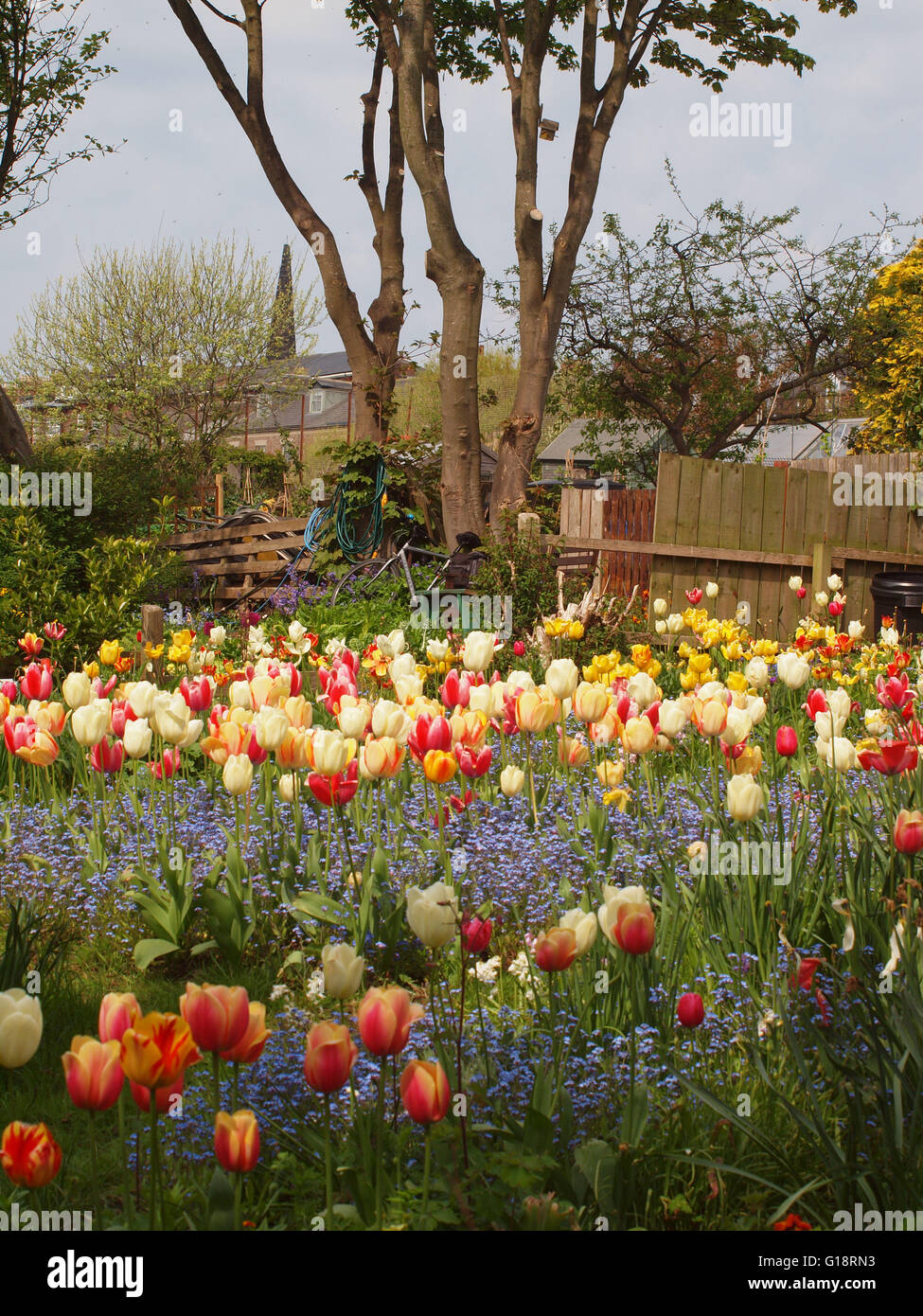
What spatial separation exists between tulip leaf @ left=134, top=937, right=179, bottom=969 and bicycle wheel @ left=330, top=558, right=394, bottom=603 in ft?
26.1

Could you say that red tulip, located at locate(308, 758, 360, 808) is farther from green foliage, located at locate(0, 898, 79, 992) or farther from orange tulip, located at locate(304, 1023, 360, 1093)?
orange tulip, located at locate(304, 1023, 360, 1093)

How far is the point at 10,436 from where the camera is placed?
38.5ft

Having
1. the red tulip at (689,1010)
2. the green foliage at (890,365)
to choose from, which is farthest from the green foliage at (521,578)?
the green foliage at (890,365)

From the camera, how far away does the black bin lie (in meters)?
8.75

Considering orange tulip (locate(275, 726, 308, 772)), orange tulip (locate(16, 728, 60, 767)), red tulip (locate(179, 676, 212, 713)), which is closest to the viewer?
orange tulip (locate(275, 726, 308, 772))

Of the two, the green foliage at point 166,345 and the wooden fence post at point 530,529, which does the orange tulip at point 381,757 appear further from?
the green foliage at point 166,345

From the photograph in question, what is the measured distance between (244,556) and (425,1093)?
13612mm

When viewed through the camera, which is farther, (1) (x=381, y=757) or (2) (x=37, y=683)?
(2) (x=37, y=683)

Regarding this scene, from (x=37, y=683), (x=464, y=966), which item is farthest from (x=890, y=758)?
(x=37, y=683)

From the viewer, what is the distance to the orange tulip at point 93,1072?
52.5 inches

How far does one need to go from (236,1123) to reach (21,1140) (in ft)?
0.82

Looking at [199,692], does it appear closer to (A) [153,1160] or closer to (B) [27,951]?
(B) [27,951]

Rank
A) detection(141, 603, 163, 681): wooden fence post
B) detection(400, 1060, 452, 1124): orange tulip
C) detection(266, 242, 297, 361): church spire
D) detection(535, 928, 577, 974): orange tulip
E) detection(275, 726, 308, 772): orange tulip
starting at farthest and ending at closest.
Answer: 1. detection(266, 242, 297, 361): church spire
2. detection(141, 603, 163, 681): wooden fence post
3. detection(275, 726, 308, 772): orange tulip
4. detection(535, 928, 577, 974): orange tulip
5. detection(400, 1060, 452, 1124): orange tulip

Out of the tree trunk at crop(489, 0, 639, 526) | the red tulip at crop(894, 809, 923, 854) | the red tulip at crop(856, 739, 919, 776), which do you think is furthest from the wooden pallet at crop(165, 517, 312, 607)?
the red tulip at crop(894, 809, 923, 854)
